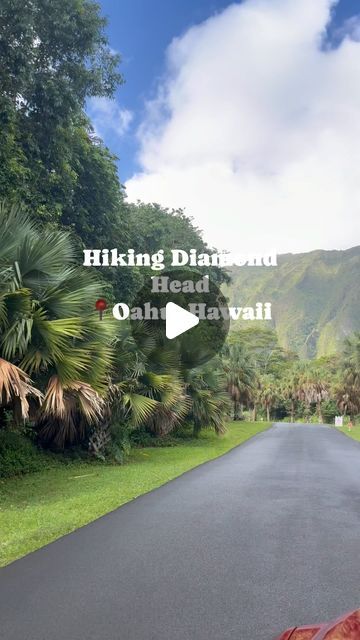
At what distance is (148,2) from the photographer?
17672mm

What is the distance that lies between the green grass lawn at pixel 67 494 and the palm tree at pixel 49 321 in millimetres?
1557

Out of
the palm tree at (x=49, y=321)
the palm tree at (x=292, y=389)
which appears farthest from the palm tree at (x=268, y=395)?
the palm tree at (x=49, y=321)

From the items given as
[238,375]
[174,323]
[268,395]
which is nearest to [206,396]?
[174,323]

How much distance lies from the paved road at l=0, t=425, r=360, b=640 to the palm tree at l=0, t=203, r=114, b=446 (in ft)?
7.88

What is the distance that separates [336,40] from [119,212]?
32.9 ft

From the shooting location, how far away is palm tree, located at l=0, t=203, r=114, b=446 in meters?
9.29

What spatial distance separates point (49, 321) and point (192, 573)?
18.9 feet

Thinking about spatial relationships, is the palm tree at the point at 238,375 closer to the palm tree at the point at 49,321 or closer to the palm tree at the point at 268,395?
the palm tree at the point at 268,395

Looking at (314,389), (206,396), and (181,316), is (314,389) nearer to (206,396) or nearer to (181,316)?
(206,396)

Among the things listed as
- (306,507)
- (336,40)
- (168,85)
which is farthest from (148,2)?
(306,507)

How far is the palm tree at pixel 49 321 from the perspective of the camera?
30.5ft

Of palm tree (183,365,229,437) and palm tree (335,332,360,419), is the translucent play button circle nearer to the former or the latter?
palm tree (183,365,229,437)

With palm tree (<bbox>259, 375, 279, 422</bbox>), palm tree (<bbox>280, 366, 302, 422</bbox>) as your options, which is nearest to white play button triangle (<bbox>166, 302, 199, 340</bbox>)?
palm tree (<bbox>280, 366, 302, 422</bbox>)

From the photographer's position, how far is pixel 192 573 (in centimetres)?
510
